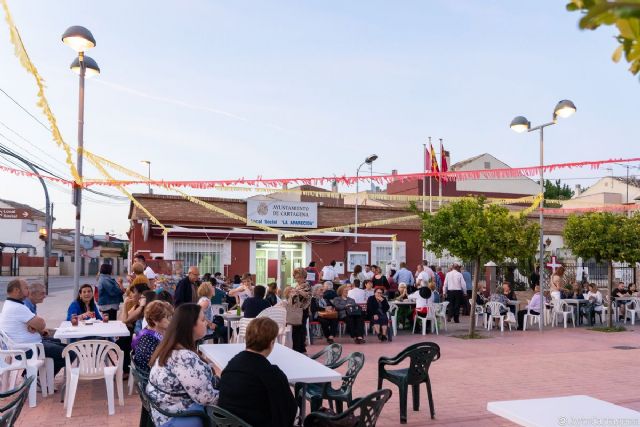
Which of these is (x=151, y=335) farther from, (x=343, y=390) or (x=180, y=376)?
(x=343, y=390)

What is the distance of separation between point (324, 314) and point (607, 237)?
7968mm

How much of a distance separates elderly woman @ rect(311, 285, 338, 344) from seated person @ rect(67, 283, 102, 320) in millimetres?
4798

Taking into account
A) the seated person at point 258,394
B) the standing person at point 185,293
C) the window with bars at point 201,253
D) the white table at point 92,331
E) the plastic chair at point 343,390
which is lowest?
the plastic chair at point 343,390

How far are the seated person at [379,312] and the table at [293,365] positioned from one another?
6373mm

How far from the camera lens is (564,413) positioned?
13.8 ft

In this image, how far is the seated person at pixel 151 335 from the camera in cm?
579

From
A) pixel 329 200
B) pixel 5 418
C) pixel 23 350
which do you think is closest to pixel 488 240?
pixel 23 350

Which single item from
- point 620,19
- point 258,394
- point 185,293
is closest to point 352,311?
point 185,293

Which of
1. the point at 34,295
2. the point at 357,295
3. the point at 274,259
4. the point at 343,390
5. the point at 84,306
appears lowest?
the point at 343,390

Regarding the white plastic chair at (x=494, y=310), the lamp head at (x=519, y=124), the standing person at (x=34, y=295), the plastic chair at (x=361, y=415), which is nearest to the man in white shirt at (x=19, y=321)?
the standing person at (x=34, y=295)

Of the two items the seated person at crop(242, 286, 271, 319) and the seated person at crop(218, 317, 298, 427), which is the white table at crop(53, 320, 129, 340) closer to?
the seated person at crop(242, 286, 271, 319)

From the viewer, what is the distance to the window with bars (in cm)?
2280

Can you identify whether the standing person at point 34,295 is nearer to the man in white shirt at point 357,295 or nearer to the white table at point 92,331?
the white table at point 92,331

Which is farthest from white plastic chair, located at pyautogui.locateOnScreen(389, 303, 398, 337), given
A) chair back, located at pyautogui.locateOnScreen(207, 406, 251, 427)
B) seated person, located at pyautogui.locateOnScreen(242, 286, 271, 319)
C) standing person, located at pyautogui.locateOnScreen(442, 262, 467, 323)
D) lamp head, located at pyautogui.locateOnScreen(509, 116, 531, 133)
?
chair back, located at pyautogui.locateOnScreen(207, 406, 251, 427)
